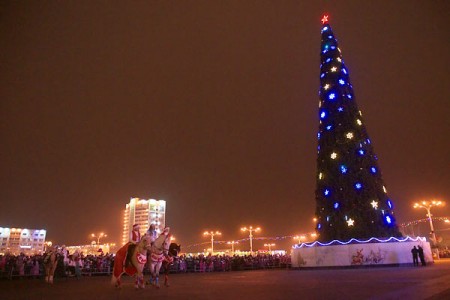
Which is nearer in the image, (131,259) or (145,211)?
(131,259)

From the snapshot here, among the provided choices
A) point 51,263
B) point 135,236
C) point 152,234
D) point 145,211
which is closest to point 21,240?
point 145,211

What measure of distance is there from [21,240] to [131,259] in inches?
6850

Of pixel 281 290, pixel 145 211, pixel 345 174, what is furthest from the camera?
pixel 145 211

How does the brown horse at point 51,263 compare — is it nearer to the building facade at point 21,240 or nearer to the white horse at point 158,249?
the white horse at point 158,249

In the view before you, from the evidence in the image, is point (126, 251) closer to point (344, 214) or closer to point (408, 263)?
point (344, 214)

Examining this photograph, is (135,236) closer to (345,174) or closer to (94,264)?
(94,264)

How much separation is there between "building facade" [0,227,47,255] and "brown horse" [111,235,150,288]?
161m

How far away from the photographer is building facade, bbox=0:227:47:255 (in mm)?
153000

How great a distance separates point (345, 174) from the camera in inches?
1051

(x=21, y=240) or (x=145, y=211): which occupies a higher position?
(x=145, y=211)

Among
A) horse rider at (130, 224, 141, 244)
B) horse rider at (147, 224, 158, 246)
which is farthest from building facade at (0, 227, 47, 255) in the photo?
horse rider at (147, 224, 158, 246)

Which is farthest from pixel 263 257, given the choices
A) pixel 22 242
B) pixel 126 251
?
pixel 22 242

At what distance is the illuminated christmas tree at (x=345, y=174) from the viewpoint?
1007 inches

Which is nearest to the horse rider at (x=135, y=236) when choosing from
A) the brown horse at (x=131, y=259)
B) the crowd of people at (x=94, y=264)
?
the brown horse at (x=131, y=259)
